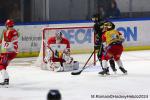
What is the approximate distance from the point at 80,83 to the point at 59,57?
6.64 ft

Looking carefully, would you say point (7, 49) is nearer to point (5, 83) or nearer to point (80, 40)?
point (5, 83)

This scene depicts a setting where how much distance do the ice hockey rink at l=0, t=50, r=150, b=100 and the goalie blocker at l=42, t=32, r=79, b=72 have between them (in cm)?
23

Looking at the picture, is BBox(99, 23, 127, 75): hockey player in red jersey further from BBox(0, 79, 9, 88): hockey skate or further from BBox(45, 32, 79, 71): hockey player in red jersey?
BBox(0, 79, 9, 88): hockey skate

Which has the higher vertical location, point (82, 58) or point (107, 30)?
point (107, 30)

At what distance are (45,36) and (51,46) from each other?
30.1 inches

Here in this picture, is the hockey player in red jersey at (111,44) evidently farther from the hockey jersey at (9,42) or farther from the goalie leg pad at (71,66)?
the hockey jersey at (9,42)

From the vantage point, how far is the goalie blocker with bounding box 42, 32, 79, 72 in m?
10.3

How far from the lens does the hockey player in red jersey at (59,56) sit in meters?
10.3

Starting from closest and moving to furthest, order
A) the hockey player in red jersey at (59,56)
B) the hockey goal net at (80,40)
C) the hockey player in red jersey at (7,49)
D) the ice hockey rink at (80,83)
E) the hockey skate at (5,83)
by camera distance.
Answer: the ice hockey rink at (80,83)
the hockey player in red jersey at (7,49)
the hockey skate at (5,83)
the hockey player in red jersey at (59,56)
the hockey goal net at (80,40)

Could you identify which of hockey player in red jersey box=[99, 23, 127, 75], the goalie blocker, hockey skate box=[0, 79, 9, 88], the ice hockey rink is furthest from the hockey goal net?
hockey skate box=[0, 79, 9, 88]

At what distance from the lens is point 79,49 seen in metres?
13.0

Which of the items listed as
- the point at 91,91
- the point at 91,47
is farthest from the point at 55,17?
the point at 91,91

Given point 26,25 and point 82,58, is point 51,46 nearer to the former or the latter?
point 82,58

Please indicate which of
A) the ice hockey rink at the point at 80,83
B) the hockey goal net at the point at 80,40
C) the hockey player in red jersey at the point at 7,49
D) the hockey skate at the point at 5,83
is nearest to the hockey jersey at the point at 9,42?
the hockey player in red jersey at the point at 7,49
